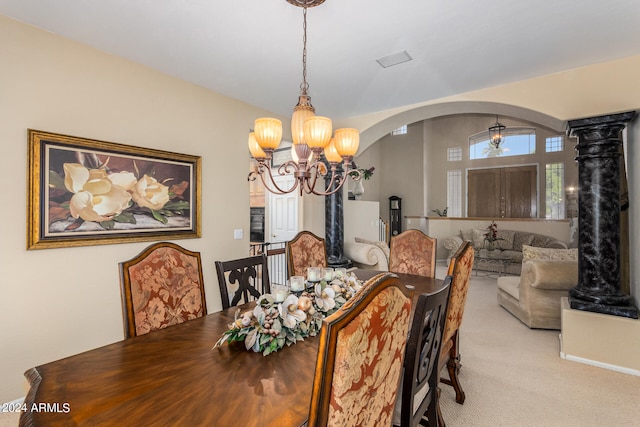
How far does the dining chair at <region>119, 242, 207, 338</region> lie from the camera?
1598 mm

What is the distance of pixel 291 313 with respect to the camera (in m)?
1.36

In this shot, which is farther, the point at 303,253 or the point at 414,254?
the point at 414,254

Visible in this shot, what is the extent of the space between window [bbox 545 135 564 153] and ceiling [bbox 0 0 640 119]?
6.16 m

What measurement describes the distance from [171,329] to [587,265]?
344cm

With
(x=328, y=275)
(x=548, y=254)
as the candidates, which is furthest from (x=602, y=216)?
(x=328, y=275)

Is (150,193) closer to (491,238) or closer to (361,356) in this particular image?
(361,356)

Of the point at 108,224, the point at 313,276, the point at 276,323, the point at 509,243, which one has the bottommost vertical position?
the point at 509,243

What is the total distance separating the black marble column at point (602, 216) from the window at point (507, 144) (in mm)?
6312

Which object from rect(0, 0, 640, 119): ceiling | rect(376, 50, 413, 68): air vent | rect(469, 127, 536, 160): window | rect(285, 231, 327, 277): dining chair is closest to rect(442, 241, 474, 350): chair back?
rect(285, 231, 327, 277): dining chair

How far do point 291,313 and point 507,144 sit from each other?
9.23 metres

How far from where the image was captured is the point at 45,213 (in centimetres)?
226

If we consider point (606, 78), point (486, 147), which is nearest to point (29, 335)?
point (606, 78)

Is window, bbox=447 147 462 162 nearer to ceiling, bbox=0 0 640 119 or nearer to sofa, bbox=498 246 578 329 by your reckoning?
sofa, bbox=498 246 578 329

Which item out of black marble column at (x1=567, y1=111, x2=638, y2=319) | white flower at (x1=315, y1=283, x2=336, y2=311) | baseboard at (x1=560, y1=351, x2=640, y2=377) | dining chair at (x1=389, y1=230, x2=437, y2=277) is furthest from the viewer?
dining chair at (x1=389, y1=230, x2=437, y2=277)
